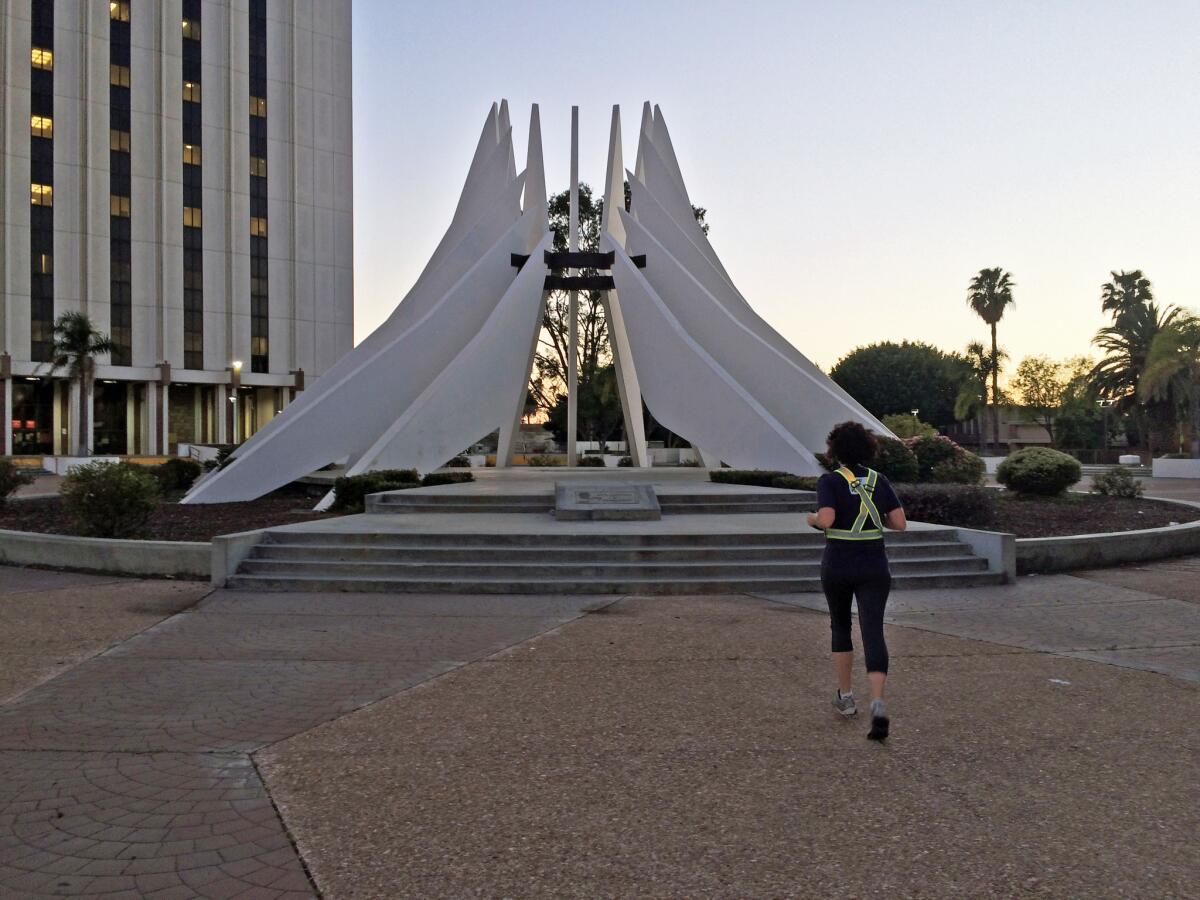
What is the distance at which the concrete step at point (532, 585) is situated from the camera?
8.10 m

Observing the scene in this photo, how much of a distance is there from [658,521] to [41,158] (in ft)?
149

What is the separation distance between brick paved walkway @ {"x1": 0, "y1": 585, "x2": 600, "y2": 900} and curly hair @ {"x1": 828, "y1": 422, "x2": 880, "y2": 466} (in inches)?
109

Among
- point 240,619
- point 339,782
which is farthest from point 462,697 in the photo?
point 240,619

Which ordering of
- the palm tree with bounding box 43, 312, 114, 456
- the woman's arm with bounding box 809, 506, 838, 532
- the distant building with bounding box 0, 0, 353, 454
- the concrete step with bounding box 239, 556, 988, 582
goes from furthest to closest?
1. the distant building with bounding box 0, 0, 353, 454
2. the palm tree with bounding box 43, 312, 114, 456
3. the concrete step with bounding box 239, 556, 988, 582
4. the woman's arm with bounding box 809, 506, 838, 532

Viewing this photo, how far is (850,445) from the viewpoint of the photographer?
167 inches

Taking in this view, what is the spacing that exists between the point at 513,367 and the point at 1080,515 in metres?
10.8

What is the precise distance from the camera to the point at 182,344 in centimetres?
4469

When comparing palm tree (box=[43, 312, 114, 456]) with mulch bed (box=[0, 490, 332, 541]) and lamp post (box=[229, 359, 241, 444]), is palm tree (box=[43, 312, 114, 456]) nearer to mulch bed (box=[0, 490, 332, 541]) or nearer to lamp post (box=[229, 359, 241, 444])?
lamp post (box=[229, 359, 241, 444])

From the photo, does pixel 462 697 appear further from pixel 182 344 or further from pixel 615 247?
pixel 182 344

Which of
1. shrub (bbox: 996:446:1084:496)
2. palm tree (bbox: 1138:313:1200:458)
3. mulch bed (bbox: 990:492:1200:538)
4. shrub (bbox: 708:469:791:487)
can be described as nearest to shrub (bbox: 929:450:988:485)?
mulch bed (bbox: 990:492:1200:538)

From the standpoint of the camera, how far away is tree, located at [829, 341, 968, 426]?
198ft

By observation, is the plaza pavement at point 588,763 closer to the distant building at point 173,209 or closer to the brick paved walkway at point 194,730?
the brick paved walkway at point 194,730

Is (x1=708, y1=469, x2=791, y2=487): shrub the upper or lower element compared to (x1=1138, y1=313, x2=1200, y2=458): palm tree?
lower

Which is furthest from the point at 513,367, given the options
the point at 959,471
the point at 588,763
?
the point at 588,763
